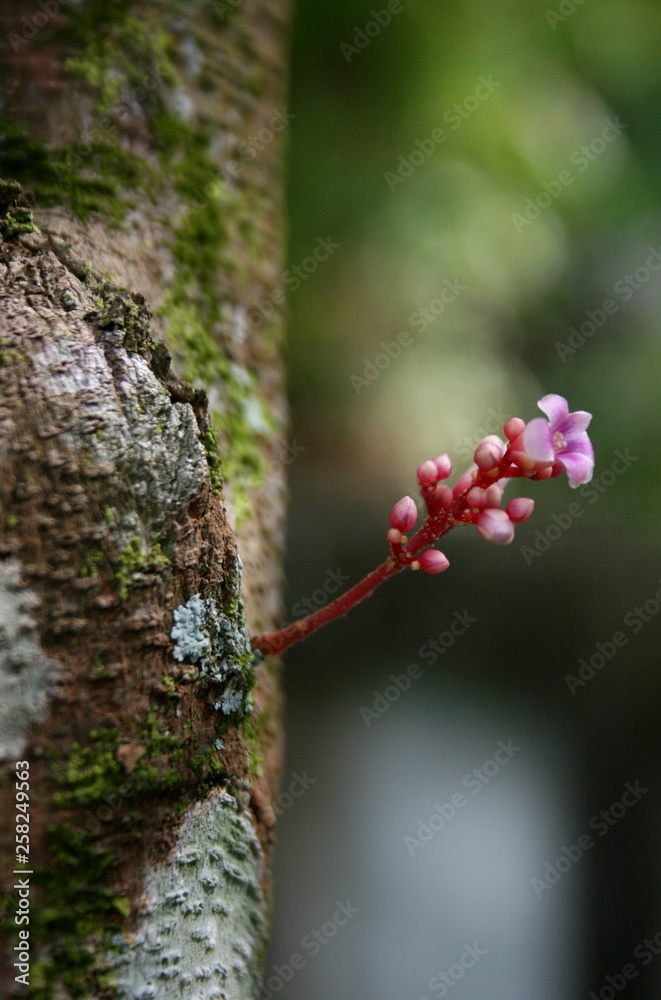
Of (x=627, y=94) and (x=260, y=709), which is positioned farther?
(x=627, y=94)

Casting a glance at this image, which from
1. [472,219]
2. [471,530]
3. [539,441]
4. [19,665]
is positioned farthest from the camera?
[472,219]

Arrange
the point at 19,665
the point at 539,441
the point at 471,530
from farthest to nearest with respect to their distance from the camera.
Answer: the point at 471,530 < the point at 539,441 < the point at 19,665

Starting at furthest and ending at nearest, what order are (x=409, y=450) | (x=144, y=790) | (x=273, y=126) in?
(x=409, y=450) → (x=273, y=126) → (x=144, y=790)

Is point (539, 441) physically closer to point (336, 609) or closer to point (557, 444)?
point (557, 444)

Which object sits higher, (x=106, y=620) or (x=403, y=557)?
(x=403, y=557)

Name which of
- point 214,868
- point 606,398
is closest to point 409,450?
point 606,398

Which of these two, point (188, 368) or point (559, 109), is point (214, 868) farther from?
point (559, 109)

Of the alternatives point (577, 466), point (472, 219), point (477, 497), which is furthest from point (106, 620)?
point (472, 219)

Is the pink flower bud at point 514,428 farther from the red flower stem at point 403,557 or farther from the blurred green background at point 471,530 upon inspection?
the blurred green background at point 471,530
